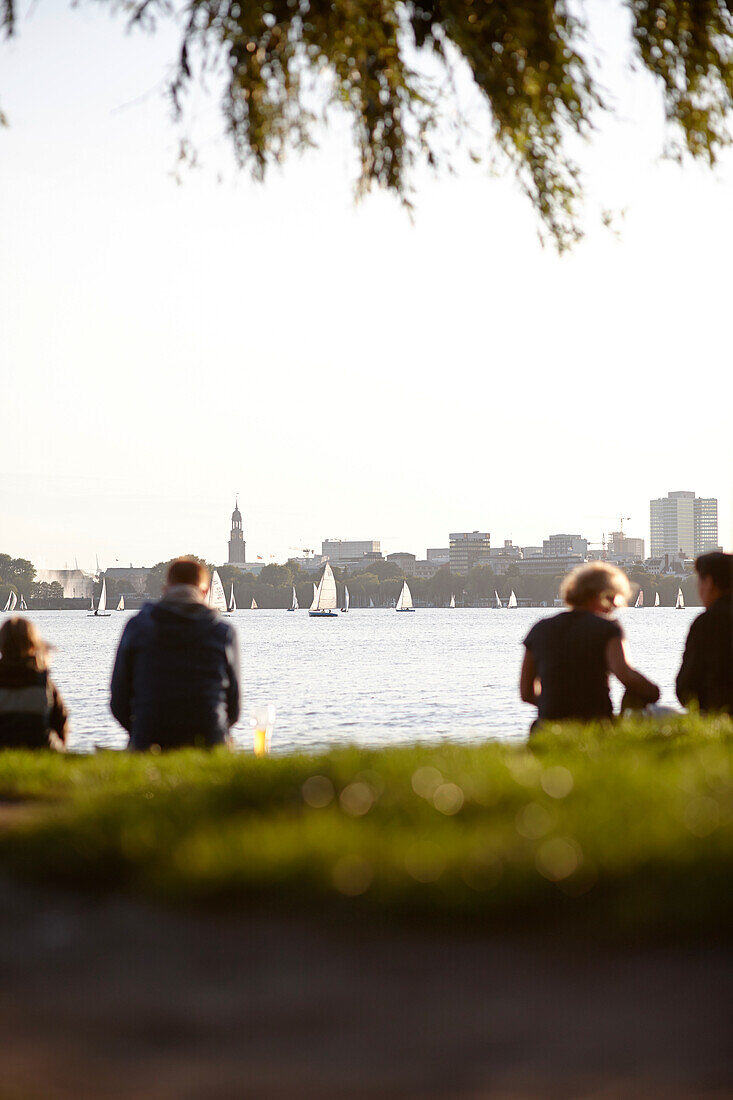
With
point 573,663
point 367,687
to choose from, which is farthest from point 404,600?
point 573,663

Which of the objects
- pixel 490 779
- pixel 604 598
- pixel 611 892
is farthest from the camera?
pixel 604 598

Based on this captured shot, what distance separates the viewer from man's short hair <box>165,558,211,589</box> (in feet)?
23.4

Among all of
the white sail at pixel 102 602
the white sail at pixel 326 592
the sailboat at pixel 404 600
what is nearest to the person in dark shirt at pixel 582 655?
the white sail at pixel 326 592

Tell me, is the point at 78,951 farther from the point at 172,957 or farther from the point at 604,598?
the point at 604,598

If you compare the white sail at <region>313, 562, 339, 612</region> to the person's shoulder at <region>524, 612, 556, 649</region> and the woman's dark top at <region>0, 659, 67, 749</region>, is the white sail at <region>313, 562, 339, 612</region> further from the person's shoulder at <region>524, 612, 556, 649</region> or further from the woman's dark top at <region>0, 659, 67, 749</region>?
the person's shoulder at <region>524, 612, 556, 649</region>

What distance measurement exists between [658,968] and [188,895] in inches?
56.0

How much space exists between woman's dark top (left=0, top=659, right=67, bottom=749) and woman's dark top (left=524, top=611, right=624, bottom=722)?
9.55 ft

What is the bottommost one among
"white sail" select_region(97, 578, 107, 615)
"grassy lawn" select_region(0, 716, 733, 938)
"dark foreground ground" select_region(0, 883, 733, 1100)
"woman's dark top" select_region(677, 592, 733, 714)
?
"white sail" select_region(97, 578, 107, 615)

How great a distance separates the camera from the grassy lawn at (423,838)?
Result: 3.68m

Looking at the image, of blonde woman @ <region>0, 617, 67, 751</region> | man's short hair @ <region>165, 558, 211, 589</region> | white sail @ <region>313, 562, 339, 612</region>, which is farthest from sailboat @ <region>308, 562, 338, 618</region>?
man's short hair @ <region>165, 558, 211, 589</region>

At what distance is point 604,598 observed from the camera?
7.48 metres

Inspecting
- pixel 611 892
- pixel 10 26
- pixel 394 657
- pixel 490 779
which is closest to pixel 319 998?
pixel 611 892

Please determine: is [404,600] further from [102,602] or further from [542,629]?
[542,629]

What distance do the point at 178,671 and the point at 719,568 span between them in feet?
10.7
